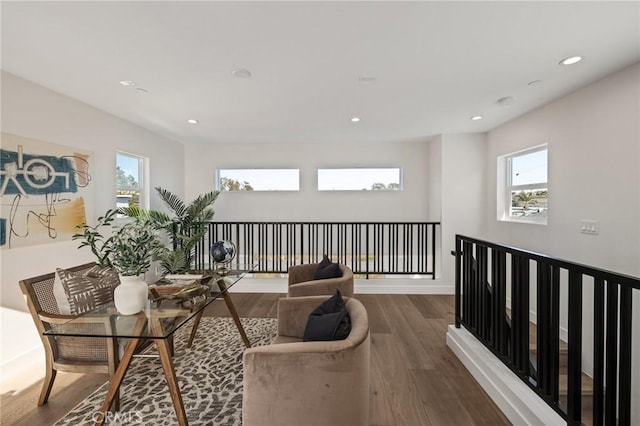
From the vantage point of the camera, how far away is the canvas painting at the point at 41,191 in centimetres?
248

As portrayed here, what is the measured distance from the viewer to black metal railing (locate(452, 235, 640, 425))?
136cm

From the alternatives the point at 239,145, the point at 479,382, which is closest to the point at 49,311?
the point at 479,382

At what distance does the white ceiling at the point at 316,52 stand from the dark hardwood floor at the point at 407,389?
2.54 metres

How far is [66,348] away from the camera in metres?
1.93

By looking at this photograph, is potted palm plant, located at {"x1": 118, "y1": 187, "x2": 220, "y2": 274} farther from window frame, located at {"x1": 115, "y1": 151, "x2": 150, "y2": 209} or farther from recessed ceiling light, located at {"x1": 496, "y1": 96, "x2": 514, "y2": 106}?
recessed ceiling light, located at {"x1": 496, "y1": 96, "x2": 514, "y2": 106}

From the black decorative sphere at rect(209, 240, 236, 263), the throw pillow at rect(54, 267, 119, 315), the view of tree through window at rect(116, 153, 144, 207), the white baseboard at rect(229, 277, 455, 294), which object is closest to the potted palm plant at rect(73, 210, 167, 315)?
the throw pillow at rect(54, 267, 119, 315)

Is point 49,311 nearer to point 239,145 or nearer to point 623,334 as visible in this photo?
point 623,334

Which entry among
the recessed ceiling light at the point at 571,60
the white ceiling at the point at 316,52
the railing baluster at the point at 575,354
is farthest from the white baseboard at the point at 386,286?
the recessed ceiling light at the point at 571,60

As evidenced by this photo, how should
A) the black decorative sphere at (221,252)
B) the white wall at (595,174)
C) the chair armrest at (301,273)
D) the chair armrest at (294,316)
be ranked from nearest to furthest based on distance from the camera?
1. the chair armrest at (294,316)
2. the white wall at (595,174)
3. the black decorative sphere at (221,252)
4. the chair armrest at (301,273)

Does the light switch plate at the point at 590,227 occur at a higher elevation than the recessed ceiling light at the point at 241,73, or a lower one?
lower

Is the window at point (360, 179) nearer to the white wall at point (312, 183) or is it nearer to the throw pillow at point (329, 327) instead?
the white wall at point (312, 183)

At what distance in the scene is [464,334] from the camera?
274 cm

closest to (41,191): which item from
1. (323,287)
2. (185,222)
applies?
(185,222)

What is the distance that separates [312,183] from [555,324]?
428 cm
